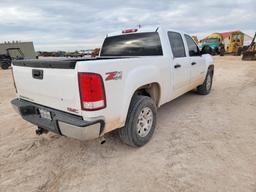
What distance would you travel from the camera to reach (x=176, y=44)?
163 inches

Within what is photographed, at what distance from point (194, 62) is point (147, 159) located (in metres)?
2.87

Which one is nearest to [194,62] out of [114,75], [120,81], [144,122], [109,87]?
[144,122]

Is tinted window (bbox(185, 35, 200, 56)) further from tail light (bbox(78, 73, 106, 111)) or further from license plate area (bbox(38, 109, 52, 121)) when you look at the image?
license plate area (bbox(38, 109, 52, 121))

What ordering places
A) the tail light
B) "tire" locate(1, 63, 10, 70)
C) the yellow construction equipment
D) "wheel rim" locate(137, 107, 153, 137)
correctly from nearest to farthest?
the tail light < "wheel rim" locate(137, 107, 153, 137) < "tire" locate(1, 63, 10, 70) < the yellow construction equipment

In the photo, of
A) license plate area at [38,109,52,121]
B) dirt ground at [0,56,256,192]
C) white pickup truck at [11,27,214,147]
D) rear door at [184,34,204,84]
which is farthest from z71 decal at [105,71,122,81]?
rear door at [184,34,204,84]

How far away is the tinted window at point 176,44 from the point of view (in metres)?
3.96

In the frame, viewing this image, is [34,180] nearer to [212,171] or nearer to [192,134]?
[212,171]

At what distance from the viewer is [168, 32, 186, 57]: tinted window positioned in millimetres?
3959

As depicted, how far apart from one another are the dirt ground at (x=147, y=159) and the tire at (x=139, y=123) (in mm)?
180

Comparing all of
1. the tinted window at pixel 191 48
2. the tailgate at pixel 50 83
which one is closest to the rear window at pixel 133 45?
the tinted window at pixel 191 48

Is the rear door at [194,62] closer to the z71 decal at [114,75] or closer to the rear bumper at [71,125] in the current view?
the z71 decal at [114,75]

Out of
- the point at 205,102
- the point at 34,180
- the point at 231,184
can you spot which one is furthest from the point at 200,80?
the point at 34,180

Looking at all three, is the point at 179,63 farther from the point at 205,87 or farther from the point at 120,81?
the point at 205,87

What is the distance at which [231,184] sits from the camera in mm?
2330
